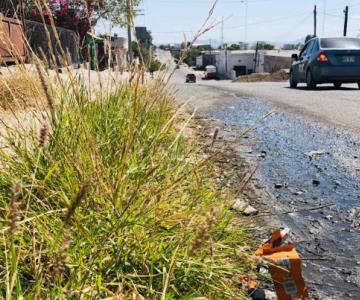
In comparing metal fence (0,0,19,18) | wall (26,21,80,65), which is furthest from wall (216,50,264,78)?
metal fence (0,0,19,18)

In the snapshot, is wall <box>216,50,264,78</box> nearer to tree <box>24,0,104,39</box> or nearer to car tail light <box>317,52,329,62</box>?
car tail light <box>317,52,329,62</box>

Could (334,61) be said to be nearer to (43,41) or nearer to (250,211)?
(250,211)

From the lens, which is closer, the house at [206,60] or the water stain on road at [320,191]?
the water stain on road at [320,191]

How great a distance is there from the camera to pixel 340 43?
12156 mm

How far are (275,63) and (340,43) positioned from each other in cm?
5488

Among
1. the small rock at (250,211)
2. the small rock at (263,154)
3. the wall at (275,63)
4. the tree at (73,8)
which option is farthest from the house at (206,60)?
the small rock at (250,211)

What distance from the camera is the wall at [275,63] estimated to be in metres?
61.0

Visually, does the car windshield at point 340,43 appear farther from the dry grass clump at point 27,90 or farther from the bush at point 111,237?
the bush at point 111,237

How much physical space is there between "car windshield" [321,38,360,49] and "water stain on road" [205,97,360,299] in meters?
7.05

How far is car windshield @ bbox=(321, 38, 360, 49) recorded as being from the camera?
1198 cm

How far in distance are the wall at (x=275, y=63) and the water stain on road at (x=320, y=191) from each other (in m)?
56.9

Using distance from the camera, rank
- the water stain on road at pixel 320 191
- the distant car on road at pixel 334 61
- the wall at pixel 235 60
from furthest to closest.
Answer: the wall at pixel 235 60
the distant car on road at pixel 334 61
the water stain on road at pixel 320 191

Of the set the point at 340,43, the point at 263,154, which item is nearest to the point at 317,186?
the point at 263,154

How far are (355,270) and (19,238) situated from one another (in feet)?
4.48
